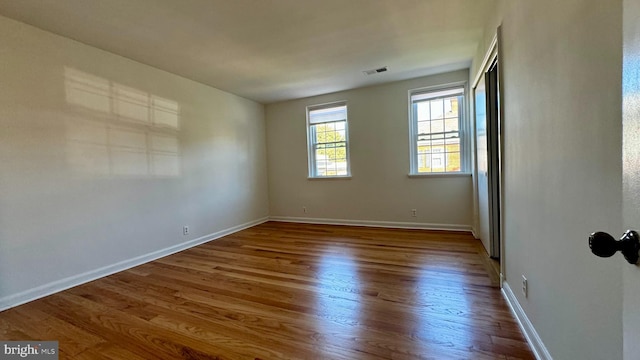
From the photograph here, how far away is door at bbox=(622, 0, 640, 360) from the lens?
477 millimetres

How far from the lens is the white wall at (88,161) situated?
7.89 feet

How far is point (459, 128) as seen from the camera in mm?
4387

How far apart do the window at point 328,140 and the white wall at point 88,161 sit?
1898 mm

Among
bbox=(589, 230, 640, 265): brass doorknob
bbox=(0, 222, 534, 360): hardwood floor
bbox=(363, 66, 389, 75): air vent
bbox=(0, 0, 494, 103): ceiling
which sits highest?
bbox=(363, 66, 389, 75): air vent

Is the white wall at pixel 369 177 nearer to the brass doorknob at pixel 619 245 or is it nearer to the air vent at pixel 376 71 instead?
the air vent at pixel 376 71

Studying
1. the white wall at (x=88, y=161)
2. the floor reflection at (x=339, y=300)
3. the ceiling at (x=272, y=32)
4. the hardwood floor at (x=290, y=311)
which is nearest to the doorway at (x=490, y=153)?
the hardwood floor at (x=290, y=311)

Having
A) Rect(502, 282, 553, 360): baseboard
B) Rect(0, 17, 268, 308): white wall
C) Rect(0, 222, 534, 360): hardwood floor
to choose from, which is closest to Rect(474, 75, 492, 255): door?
Rect(0, 222, 534, 360): hardwood floor

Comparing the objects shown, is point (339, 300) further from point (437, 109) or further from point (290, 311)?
point (437, 109)

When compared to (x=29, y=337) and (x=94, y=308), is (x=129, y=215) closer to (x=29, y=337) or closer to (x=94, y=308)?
(x=94, y=308)

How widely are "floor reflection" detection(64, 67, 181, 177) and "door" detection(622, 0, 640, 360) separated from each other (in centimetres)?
384

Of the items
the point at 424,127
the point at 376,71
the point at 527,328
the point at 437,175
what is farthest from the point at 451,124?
the point at 527,328

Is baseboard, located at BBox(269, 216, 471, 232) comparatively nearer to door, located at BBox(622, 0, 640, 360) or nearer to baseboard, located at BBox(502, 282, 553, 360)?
baseboard, located at BBox(502, 282, 553, 360)

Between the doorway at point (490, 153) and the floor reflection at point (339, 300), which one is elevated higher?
the doorway at point (490, 153)

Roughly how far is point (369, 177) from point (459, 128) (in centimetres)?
167
